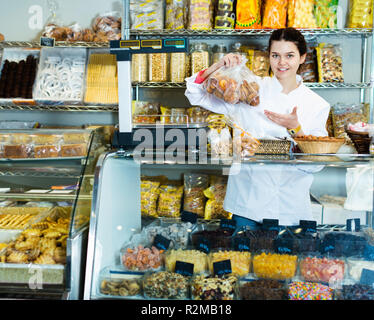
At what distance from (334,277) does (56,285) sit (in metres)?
1.07

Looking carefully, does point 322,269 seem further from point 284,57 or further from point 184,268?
point 284,57

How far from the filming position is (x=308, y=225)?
1.74 metres

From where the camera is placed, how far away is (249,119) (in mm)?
2053

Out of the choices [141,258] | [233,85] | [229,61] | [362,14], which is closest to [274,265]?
[141,258]

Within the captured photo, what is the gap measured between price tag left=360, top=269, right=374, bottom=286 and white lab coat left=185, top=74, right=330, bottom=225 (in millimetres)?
370

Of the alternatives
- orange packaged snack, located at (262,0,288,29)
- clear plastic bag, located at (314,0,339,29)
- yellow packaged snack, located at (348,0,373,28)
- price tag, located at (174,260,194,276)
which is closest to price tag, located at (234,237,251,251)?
price tag, located at (174,260,194,276)

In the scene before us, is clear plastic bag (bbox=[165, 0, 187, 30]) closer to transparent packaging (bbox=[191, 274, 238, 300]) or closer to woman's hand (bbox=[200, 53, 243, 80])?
woman's hand (bbox=[200, 53, 243, 80])

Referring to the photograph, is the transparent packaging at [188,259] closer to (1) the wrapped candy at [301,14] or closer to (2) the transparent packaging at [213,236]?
(2) the transparent packaging at [213,236]

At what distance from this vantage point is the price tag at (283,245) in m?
1.58

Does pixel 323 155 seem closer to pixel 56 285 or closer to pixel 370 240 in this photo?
pixel 370 240

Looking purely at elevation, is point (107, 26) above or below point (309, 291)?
above

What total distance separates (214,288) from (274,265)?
27 cm

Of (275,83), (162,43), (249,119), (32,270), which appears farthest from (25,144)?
(275,83)
